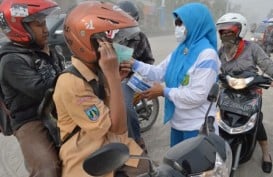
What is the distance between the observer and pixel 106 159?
1.44 metres

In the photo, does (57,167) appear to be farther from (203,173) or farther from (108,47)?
(203,173)

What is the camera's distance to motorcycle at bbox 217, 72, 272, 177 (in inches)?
145

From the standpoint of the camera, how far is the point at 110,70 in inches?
77.3

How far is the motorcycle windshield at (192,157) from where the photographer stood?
1547mm

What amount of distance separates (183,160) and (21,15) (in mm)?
1724

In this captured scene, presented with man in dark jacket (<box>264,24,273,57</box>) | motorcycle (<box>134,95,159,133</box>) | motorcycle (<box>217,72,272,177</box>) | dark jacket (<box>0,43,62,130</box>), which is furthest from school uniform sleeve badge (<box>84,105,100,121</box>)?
man in dark jacket (<box>264,24,273,57</box>)

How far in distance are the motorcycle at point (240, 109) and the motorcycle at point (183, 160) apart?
6.63ft

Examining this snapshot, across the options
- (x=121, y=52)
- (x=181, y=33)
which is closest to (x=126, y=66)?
(x=181, y=33)

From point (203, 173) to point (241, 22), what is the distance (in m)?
2.78

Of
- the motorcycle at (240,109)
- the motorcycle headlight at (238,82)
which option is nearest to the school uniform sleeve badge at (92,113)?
the motorcycle at (240,109)

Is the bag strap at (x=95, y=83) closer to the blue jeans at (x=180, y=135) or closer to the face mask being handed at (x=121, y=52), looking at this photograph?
the face mask being handed at (x=121, y=52)

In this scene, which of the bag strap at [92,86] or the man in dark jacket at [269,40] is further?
the man in dark jacket at [269,40]

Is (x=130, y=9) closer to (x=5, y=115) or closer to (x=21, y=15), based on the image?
(x=21, y=15)

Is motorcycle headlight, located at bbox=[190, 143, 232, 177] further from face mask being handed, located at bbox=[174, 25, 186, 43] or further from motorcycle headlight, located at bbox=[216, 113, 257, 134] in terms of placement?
motorcycle headlight, located at bbox=[216, 113, 257, 134]
